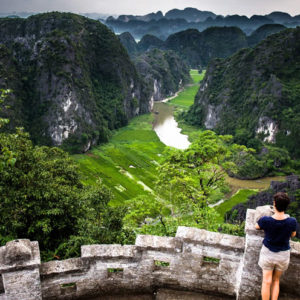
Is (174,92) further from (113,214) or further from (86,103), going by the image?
(113,214)

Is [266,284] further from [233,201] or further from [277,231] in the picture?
[233,201]

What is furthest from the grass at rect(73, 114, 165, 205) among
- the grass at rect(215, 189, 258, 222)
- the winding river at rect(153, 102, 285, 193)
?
the grass at rect(215, 189, 258, 222)

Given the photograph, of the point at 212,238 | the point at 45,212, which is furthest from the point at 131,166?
the point at 212,238

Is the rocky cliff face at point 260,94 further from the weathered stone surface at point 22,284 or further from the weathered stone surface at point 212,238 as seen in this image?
the weathered stone surface at point 22,284

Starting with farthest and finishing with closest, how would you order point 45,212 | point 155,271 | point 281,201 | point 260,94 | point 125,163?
point 260,94, point 125,163, point 45,212, point 155,271, point 281,201

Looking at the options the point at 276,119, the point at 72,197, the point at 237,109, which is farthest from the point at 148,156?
the point at 72,197

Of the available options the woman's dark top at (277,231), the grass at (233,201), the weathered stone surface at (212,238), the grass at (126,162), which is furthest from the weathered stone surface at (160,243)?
the grass at (233,201)
